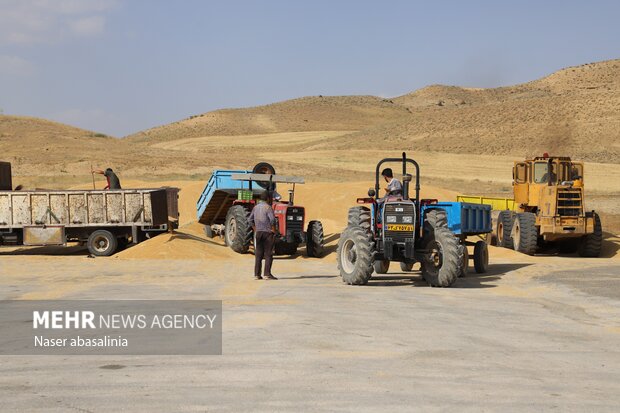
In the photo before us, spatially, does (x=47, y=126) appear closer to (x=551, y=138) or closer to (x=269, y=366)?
(x=551, y=138)

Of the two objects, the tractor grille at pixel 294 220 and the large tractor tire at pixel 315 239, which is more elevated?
the tractor grille at pixel 294 220

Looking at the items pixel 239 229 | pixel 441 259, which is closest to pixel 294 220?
pixel 239 229

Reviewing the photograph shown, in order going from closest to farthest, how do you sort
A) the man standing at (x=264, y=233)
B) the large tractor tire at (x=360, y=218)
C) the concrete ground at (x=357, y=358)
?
the concrete ground at (x=357, y=358) < the large tractor tire at (x=360, y=218) < the man standing at (x=264, y=233)

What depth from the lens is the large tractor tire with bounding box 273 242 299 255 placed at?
22734mm

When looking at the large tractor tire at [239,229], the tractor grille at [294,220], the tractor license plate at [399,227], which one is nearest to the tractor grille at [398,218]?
the tractor license plate at [399,227]

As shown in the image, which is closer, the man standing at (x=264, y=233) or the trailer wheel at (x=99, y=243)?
the man standing at (x=264, y=233)

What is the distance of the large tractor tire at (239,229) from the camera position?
2241 cm

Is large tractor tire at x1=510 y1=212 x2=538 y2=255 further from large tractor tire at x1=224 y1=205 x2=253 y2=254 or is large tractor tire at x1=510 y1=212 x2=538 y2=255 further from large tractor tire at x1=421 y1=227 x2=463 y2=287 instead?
large tractor tire at x1=421 y1=227 x2=463 y2=287

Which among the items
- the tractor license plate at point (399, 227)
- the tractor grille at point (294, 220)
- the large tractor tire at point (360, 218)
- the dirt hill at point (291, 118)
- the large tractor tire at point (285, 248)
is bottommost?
the large tractor tire at point (285, 248)

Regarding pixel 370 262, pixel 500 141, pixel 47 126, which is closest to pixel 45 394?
pixel 370 262

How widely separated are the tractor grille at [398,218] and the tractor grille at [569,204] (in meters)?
8.84

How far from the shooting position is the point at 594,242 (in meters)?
23.2

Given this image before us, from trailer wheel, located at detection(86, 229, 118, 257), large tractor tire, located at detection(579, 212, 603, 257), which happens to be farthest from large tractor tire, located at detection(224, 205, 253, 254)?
large tractor tire, located at detection(579, 212, 603, 257)

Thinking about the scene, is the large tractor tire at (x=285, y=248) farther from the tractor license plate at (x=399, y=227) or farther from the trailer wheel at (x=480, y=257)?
the tractor license plate at (x=399, y=227)
